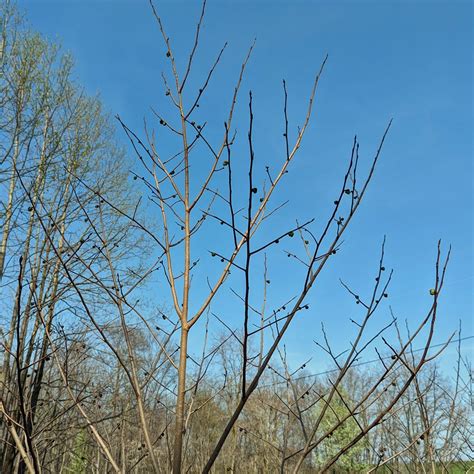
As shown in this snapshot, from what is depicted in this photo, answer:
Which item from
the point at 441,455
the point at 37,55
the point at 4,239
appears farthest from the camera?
the point at 37,55

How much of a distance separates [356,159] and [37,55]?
9.63m

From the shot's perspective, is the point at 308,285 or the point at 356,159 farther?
the point at 356,159

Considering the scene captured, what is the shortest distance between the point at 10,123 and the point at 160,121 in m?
7.89

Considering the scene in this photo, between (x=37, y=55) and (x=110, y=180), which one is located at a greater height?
(x=37, y=55)

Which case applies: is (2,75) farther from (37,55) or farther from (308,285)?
(308,285)

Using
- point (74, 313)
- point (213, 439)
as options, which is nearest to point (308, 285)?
point (74, 313)

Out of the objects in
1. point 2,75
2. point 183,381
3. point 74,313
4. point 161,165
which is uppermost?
point 2,75

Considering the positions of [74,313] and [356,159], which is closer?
[356,159]

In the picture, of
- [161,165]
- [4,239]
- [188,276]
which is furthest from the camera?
[4,239]

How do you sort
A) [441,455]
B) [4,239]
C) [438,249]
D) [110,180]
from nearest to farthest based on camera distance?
[438,249] < [441,455] < [4,239] < [110,180]

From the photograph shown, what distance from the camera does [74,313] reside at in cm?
787

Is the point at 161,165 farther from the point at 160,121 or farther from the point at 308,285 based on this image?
the point at 308,285

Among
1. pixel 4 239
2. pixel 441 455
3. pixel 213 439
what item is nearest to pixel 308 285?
pixel 441 455

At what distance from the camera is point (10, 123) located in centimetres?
834
